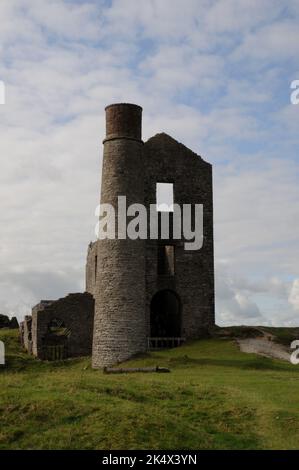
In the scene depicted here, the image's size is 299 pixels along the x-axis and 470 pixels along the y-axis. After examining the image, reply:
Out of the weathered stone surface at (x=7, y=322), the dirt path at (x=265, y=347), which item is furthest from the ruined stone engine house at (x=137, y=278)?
the weathered stone surface at (x=7, y=322)

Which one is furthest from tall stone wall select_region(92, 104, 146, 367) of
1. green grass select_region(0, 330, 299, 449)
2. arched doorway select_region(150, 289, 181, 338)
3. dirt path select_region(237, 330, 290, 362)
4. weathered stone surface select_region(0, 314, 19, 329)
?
weathered stone surface select_region(0, 314, 19, 329)

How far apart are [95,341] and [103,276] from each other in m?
3.27

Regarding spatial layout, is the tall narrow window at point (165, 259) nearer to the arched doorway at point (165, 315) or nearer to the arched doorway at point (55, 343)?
the arched doorway at point (165, 315)

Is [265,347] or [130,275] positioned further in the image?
[265,347]

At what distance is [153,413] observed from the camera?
17375 mm

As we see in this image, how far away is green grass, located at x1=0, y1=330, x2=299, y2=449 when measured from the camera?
1564cm

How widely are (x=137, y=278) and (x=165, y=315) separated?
8.97 metres

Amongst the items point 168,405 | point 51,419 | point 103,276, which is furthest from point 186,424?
point 103,276

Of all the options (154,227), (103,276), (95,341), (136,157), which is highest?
(136,157)

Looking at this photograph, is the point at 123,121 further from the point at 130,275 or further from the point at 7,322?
the point at 7,322

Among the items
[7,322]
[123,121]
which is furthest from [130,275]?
[7,322]
